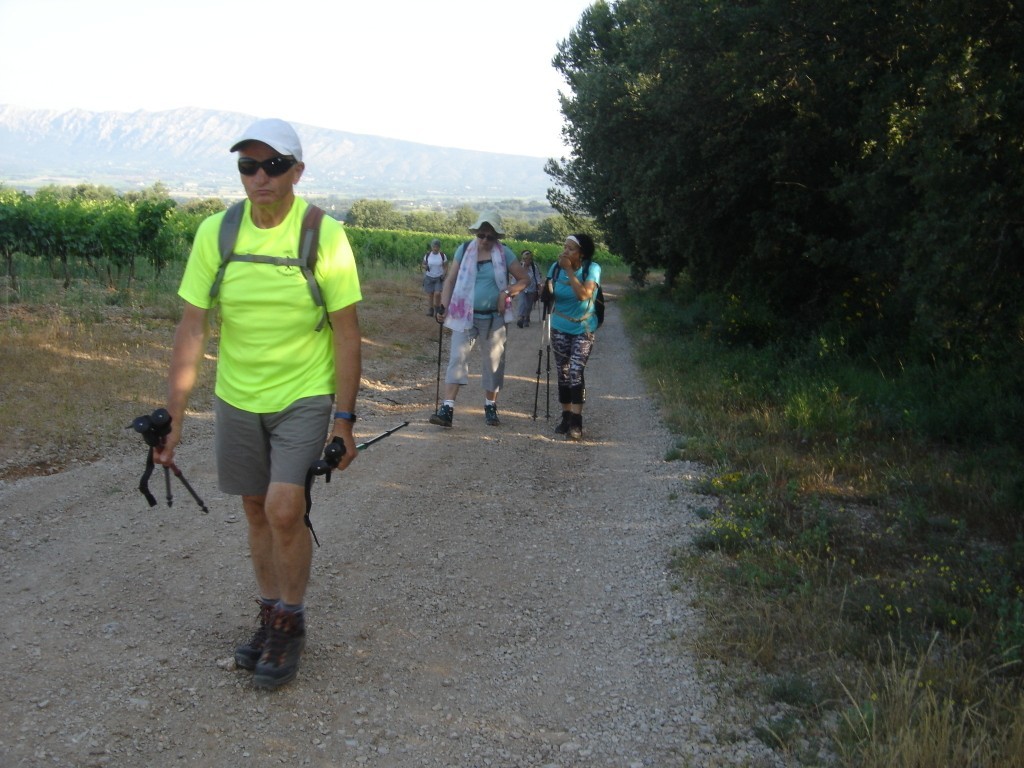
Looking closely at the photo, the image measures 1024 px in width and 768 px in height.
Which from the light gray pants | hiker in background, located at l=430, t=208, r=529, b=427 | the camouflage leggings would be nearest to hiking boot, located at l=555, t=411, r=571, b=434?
the camouflage leggings

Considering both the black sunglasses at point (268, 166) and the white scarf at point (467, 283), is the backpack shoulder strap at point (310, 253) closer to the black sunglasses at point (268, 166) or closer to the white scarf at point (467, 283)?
the black sunglasses at point (268, 166)

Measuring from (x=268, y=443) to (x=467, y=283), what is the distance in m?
5.57

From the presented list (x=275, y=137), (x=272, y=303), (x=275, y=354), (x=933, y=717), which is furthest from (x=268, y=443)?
(x=933, y=717)

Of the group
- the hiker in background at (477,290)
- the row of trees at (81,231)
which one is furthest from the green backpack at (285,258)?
the row of trees at (81,231)

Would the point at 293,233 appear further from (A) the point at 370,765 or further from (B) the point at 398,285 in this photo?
(B) the point at 398,285

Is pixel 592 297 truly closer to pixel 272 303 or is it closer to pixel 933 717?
pixel 272 303

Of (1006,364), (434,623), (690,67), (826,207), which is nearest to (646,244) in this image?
(826,207)

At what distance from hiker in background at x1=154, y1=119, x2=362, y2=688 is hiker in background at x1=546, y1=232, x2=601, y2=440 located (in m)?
5.51

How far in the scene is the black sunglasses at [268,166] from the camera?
11.6 ft

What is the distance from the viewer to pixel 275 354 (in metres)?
3.60

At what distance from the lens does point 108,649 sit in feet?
13.2

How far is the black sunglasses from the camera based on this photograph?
3.53 metres

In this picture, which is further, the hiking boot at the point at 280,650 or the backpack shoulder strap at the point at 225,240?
the hiking boot at the point at 280,650

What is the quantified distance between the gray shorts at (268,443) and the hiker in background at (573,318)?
18.3 ft
